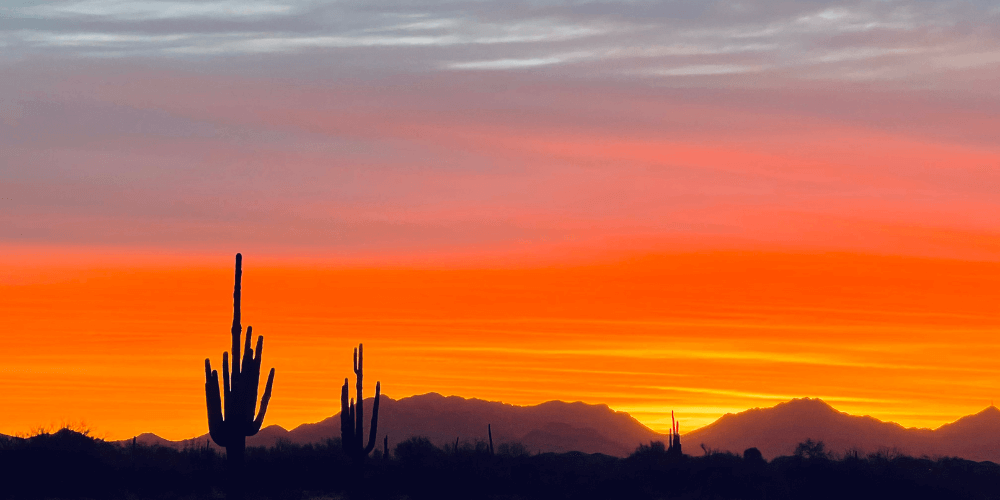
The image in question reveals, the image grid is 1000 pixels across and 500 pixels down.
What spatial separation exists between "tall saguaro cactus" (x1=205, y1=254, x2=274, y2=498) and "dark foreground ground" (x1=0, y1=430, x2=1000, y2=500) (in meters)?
1.80

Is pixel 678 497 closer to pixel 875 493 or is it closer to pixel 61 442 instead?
pixel 875 493

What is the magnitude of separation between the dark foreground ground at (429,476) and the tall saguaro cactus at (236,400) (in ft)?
5.91

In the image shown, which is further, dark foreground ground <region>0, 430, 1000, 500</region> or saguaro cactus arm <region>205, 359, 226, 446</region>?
dark foreground ground <region>0, 430, 1000, 500</region>

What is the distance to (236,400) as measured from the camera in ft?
99.9

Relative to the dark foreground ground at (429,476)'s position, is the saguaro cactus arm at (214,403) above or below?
above

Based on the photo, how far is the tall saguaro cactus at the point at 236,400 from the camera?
30.5 m

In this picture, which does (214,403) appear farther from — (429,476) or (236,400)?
(429,476)

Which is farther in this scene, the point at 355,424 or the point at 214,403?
the point at 355,424

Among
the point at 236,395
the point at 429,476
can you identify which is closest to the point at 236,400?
the point at 236,395

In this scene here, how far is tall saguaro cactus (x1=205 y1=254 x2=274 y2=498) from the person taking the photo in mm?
30516

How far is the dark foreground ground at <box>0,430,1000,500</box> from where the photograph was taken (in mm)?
31703

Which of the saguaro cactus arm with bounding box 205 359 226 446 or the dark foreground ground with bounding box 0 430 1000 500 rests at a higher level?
the saguaro cactus arm with bounding box 205 359 226 446

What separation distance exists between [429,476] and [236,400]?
24.0 ft

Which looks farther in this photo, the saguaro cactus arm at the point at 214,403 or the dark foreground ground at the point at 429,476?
the dark foreground ground at the point at 429,476
